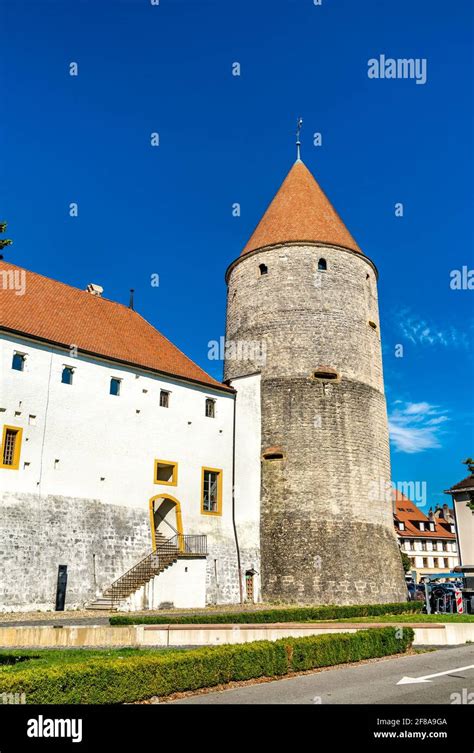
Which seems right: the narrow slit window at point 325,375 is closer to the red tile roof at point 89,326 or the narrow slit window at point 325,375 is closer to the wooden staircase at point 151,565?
the red tile roof at point 89,326

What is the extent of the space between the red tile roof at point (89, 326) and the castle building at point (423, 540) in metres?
41.8

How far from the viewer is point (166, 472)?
27031mm

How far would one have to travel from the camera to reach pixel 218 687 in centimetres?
888

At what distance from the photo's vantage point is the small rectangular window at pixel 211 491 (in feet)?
91.1

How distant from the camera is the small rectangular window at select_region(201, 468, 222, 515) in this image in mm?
27766

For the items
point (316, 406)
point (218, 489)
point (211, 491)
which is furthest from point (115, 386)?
point (316, 406)

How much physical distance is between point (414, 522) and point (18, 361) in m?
54.3

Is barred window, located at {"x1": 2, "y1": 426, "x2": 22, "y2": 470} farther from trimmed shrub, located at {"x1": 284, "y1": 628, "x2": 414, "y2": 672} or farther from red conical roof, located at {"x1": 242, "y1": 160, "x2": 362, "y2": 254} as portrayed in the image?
red conical roof, located at {"x1": 242, "y1": 160, "x2": 362, "y2": 254}

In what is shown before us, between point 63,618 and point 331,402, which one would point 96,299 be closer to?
point 331,402

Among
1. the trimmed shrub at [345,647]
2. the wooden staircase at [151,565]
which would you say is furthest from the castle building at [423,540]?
the trimmed shrub at [345,647]

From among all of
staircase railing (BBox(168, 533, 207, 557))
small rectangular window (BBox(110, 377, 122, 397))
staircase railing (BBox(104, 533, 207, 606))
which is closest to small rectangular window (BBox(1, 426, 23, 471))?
small rectangular window (BBox(110, 377, 122, 397))

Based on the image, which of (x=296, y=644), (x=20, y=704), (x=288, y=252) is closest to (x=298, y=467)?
(x=288, y=252)

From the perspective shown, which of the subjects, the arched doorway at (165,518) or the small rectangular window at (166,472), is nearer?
the arched doorway at (165,518)

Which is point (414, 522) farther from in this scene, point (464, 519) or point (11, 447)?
point (11, 447)
